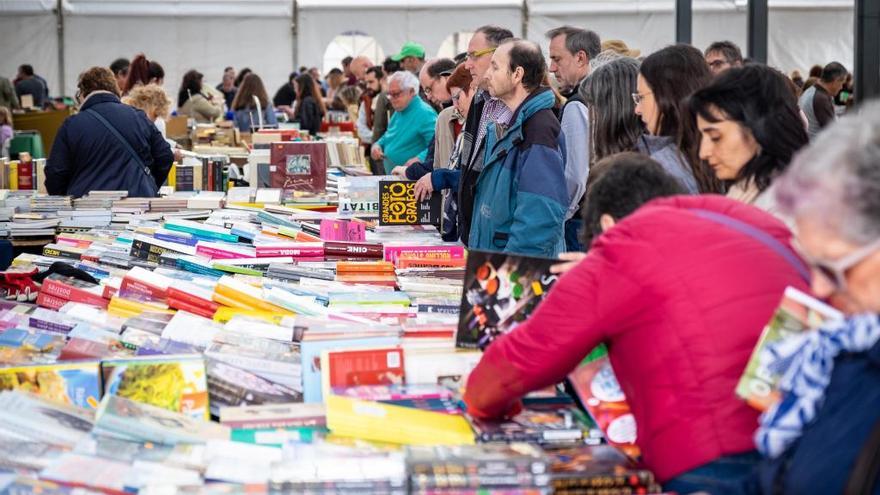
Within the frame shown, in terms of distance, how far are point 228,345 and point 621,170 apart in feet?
4.07

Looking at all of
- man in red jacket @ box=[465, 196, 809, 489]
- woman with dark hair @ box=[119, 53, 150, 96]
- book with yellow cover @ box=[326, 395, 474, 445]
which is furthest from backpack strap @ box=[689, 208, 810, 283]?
woman with dark hair @ box=[119, 53, 150, 96]

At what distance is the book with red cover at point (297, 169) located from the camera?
287 inches

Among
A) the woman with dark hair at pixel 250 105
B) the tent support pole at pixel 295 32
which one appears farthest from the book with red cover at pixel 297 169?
the tent support pole at pixel 295 32

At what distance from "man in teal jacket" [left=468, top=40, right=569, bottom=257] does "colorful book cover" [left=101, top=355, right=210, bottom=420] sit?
5.64 ft

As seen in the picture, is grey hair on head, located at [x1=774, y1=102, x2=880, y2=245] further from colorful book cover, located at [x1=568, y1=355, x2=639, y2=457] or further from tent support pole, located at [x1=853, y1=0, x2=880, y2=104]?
tent support pole, located at [x1=853, y1=0, x2=880, y2=104]

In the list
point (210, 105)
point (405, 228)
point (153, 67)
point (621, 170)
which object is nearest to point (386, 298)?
point (621, 170)

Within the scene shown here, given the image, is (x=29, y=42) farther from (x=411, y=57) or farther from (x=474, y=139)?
(x=474, y=139)

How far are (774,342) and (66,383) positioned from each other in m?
1.60

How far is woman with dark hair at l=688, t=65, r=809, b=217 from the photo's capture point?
2.81m

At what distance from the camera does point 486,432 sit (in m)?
2.32

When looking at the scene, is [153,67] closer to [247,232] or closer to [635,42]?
[247,232]

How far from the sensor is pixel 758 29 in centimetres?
774

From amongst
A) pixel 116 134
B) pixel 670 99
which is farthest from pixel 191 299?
pixel 116 134

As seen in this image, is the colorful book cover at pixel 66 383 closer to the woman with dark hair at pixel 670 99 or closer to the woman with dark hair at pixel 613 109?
the woman with dark hair at pixel 670 99
